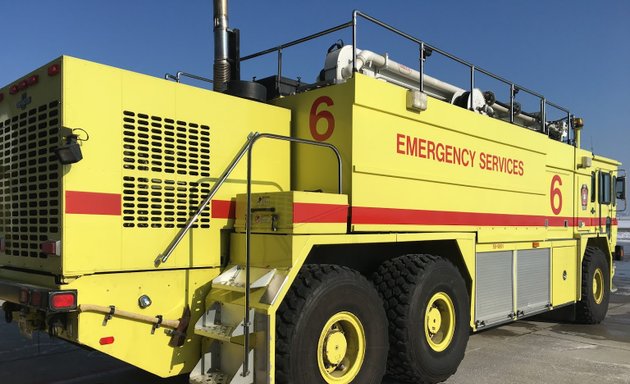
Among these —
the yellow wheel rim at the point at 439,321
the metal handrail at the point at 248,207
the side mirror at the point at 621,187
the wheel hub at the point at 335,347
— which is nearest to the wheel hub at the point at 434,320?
the yellow wheel rim at the point at 439,321

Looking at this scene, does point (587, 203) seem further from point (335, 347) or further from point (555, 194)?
point (335, 347)

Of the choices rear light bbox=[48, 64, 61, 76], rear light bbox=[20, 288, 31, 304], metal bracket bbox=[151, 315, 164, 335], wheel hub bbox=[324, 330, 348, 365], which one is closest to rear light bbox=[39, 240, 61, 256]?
rear light bbox=[20, 288, 31, 304]

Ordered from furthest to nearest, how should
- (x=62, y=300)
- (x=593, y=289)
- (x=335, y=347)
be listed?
1. (x=593, y=289)
2. (x=335, y=347)
3. (x=62, y=300)

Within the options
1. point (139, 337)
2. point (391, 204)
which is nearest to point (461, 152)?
point (391, 204)

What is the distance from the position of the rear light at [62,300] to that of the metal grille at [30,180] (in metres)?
0.41

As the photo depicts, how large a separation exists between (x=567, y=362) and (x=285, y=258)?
410cm

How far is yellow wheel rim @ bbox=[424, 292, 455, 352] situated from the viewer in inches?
207

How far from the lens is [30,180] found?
4.06m

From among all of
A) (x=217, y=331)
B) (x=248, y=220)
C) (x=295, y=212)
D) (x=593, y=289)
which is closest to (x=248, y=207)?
(x=248, y=220)

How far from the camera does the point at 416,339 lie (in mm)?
4949

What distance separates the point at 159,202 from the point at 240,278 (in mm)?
866

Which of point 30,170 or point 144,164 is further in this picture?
point 30,170

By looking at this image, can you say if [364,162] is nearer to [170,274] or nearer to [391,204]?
[391,204]

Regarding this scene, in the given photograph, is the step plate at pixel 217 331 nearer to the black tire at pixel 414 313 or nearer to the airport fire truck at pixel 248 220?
the airport fire truck at pixel 248 220
